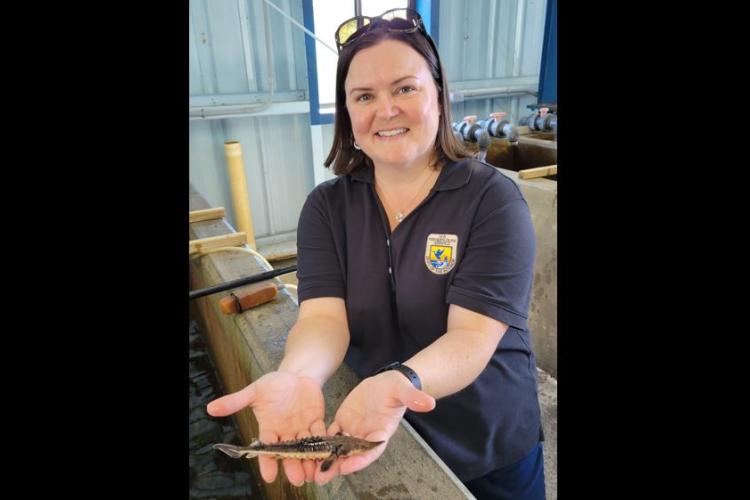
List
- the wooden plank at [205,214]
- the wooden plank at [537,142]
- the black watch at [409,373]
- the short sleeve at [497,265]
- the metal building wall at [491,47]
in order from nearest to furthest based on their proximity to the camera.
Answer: the black watch at [409,373]
the short sleeve at [497,265]
the wooden plank at [205,214]
the wooden plank at [537,142]
the metal building wall at [491,47]

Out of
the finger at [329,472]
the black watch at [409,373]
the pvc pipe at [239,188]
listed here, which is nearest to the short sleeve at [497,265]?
the black watch at [409,373]

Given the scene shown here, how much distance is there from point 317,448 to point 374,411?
130mm

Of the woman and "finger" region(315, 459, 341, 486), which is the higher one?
the woman

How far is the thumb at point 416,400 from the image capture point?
797mm

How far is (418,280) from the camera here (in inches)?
44.6

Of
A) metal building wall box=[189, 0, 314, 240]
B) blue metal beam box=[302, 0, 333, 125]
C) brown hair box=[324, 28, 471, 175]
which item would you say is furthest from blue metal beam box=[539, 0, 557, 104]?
brown hair box=[324, 28, 471, 175]

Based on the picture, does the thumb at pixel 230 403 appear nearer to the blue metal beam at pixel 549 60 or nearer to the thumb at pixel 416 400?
the thumb at pixel 416 400

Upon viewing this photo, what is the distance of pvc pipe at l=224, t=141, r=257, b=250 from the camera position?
13.1 feet

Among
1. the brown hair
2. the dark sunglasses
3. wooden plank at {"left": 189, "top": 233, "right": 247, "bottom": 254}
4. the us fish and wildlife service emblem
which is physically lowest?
wooden plank at {"left": 189, "top": 233, "right": 247, "bottom": 254}

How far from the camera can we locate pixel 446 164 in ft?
3.93

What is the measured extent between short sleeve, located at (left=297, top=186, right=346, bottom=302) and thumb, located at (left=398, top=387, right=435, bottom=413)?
411 millimetres

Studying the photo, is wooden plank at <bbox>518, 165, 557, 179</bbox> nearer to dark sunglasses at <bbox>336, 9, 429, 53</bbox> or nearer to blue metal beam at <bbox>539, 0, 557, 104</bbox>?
dark sunglasses at <bbox>336, 9, 429, 53</bbox>

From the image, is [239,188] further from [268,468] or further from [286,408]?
[268,468]

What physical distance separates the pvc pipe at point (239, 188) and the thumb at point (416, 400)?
3269 mm
